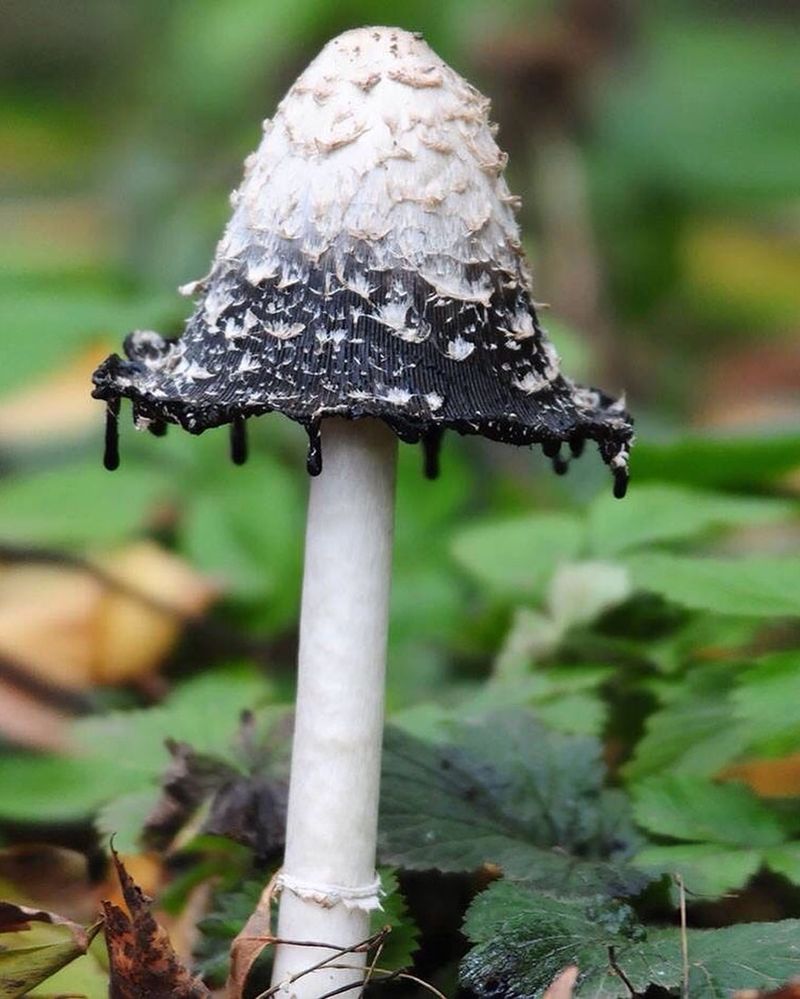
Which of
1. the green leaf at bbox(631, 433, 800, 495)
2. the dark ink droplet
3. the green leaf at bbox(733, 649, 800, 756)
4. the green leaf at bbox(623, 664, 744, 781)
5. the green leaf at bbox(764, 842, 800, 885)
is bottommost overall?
the green leaf at bbox(764, 842, 800, 885)

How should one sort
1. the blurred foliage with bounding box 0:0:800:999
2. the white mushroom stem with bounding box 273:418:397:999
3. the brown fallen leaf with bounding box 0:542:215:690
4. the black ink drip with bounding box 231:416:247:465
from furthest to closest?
the brown fallen leaf with bounding box 0:542:215:690, the black ink drip with bounding box 231:416:247:465, the blurred foliage with bounding box 0:0:800:999, the white mushroom stem with bounding box 273:418:397:999

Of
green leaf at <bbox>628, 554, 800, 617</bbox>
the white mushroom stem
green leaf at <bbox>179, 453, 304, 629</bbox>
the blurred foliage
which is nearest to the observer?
the white mushroom stem

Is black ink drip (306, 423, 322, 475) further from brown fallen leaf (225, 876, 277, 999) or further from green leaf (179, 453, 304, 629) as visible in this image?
green leaf (179, 453, 304, 629)

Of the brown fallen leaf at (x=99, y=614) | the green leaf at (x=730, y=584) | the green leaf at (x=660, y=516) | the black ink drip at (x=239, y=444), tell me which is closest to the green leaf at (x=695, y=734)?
the green leaf at (x=730, y=584)

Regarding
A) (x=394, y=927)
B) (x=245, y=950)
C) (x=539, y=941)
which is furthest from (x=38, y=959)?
(x=539, y=941)

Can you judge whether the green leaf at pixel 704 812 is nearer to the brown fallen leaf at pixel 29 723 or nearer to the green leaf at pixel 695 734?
the green leaf at pixel 695 734

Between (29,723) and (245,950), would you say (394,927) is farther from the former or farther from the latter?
(29,723)

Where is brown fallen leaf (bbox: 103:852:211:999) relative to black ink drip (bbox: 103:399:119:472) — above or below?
below

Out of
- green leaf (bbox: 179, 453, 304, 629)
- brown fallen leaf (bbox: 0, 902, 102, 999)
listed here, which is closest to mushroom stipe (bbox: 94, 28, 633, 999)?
brown fallen leaf (bbox: 0, 902, 102, 999)
